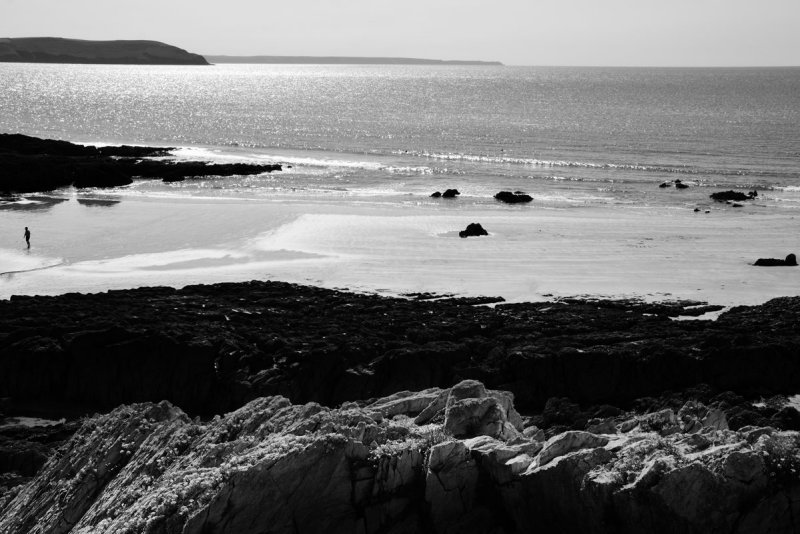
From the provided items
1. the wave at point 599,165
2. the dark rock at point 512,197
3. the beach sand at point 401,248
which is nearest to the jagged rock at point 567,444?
the beach sand at point 401,248

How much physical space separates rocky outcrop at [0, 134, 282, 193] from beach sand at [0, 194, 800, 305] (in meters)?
6.43

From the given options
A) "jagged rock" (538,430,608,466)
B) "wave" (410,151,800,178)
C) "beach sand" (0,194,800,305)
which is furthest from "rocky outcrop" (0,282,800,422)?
"wave" (410,151,800,178)

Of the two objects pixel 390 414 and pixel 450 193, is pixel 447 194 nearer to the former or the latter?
pixel 450 193

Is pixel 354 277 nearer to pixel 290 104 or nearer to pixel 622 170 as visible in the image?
pixel 622 170

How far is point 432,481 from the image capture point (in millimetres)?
12953

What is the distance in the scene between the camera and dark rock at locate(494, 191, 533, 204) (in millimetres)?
60375

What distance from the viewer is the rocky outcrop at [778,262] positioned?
39469 mm

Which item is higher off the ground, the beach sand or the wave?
the wave

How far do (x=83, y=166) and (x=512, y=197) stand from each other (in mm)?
31739

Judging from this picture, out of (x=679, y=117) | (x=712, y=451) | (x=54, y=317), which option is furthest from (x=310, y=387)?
(x=679, y=117)

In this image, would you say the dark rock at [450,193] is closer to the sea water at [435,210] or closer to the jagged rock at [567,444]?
the sea water at [435,210]

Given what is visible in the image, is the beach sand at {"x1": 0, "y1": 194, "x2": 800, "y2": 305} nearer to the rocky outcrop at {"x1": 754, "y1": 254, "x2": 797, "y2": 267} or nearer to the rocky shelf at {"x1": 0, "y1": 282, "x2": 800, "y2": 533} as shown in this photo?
the rocky outcrop at {"x1": 754, "y1": 254, "x2": 797, "y2": 267}

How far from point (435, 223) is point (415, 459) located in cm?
3791

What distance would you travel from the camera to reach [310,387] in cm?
2414
